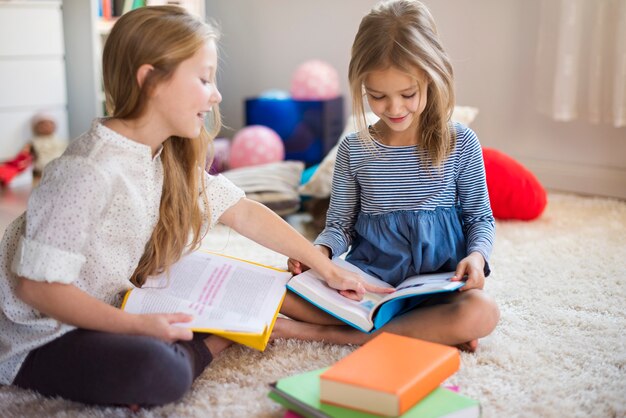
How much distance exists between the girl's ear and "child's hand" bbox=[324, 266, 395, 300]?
0.45m

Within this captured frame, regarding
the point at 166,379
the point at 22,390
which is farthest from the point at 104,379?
the point at 22,390

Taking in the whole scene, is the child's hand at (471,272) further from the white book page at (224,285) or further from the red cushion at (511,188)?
the red cushion at (511,188)

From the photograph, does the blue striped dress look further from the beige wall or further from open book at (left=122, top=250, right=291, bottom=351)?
the beige wall

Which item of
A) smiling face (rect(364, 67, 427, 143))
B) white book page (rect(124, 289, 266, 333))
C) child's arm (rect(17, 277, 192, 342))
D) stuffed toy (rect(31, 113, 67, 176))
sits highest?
smiling face (rect(364, 67, 427, 143))

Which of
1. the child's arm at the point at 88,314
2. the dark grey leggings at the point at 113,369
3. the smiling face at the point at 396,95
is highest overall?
the smiling face at the point at 396,95

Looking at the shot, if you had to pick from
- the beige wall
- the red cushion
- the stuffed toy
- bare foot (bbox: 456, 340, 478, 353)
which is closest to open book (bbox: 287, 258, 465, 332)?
bare foot (bbox: 456, 340, 478, 353)

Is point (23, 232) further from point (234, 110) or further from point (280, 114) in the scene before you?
point (234, 110)

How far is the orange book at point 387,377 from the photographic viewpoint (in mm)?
977

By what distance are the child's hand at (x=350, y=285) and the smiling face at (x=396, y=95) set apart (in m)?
0.27

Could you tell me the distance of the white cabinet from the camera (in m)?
3.02

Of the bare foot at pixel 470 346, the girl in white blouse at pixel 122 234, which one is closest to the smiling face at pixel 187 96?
the girl in white blouse at pixel 122 234

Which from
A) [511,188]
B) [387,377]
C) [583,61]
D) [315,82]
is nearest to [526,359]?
[387,377]

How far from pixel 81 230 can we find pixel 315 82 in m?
1.87

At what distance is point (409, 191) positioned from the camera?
1.43m
